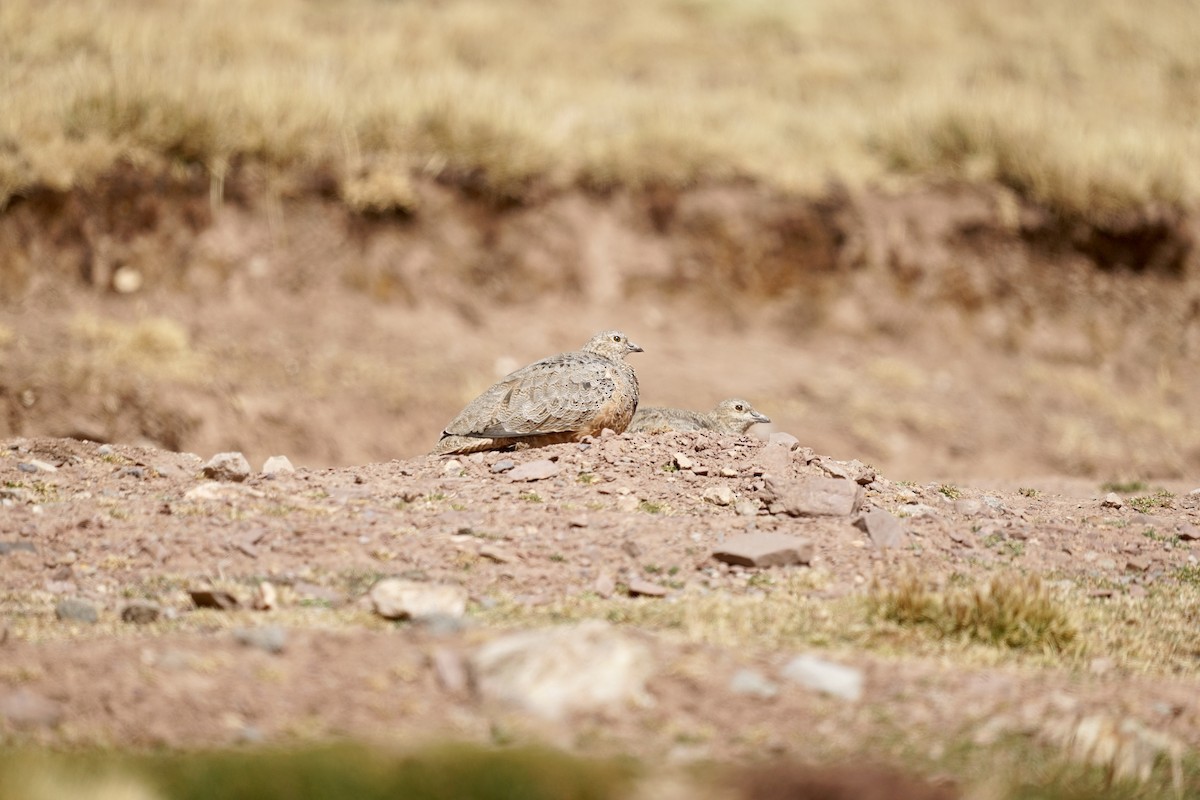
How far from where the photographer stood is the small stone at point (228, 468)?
8.13m

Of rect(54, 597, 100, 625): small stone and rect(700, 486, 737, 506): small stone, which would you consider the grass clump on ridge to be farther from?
rect(54, 597, 100, 625): small stone

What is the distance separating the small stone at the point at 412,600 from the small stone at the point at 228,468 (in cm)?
239

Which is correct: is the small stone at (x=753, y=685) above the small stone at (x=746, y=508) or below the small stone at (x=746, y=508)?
above

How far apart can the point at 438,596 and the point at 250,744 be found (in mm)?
1674

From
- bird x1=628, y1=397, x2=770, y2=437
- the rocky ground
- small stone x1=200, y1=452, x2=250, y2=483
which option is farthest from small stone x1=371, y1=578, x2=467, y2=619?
bird x1=628, y1=397, x2=770, y2=437

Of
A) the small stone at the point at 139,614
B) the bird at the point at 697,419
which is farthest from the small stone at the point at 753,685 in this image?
the bird at the point at 697,419

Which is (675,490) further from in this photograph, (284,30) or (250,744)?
(284,30)

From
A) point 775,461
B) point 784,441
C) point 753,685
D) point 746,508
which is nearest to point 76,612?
point 753,685

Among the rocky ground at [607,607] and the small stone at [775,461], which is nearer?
the rocky ground at [607,607]

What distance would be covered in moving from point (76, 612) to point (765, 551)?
11.9 feet

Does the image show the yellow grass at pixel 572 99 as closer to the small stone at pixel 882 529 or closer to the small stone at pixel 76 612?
the small stone at pixel 76 612

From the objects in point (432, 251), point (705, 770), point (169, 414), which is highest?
point (705, 770)

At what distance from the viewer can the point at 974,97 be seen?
19875 mm

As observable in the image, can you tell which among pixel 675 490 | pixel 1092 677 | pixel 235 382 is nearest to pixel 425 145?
pixel 235 382
